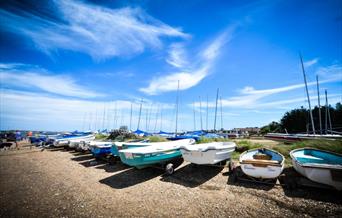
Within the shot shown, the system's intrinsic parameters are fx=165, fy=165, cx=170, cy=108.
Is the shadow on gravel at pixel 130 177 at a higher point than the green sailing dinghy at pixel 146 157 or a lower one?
lower

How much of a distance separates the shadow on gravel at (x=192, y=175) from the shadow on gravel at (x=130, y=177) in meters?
0.85

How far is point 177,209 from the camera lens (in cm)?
485

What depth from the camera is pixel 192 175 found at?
8047 mm

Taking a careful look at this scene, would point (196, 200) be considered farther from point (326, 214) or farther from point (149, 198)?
point (326, 214)

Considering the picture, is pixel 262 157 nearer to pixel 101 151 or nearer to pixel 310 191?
pixel 310 191

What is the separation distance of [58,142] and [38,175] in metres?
10.4

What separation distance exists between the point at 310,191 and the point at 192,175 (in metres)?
4.47

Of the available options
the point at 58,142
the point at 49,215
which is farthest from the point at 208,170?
the point at 58,142

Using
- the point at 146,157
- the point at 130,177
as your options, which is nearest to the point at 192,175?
the point at 146,157

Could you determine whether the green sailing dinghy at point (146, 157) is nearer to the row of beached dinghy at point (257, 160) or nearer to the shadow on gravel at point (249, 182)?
the row of beached dinghy at point (257, 160)

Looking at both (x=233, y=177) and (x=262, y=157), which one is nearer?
(x=233, y=177)

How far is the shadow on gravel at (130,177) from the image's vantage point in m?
7.08

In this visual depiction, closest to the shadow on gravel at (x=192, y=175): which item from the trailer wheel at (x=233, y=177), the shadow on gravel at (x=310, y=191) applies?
the trailer wheel at (x=233, y=177)

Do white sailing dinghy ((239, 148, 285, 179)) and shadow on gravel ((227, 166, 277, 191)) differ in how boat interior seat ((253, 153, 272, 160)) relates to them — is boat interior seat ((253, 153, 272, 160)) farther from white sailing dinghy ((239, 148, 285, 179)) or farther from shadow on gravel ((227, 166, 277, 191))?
white sailing dinghy ((239, 148, 285, 179))
